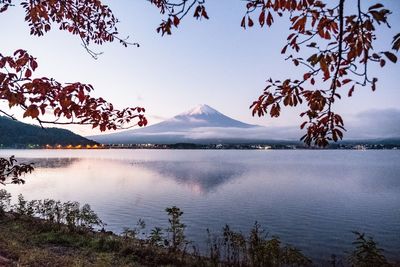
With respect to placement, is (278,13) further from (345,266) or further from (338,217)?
(338,217)

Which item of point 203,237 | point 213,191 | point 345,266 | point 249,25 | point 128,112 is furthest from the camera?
point 213,191

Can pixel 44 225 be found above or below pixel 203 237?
above

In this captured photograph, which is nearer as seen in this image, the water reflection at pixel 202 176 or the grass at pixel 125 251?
the grass at pixel 125 251

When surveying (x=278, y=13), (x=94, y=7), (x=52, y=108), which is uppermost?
(x=94, y=7)

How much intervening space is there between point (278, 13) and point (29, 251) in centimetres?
1129

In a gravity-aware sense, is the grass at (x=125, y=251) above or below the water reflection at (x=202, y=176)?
above

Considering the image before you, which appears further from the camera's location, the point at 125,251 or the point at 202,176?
the point at 202,176

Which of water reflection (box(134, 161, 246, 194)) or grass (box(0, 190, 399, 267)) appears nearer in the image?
grass (box(0, 190, 399, 267))

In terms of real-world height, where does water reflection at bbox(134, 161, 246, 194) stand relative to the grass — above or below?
below

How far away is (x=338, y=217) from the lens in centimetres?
2820

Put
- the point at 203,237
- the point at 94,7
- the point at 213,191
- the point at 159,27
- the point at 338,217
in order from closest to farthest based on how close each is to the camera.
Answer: the point at 159,27 < the point at 94,7 < the point at 203,237 < the point at 338,217 < the point at 213,191

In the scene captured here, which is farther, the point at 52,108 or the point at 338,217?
the point at 338,217

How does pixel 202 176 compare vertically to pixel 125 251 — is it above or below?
below

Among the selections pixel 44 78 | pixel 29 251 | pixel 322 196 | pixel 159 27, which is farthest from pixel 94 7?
pixel 322 196
